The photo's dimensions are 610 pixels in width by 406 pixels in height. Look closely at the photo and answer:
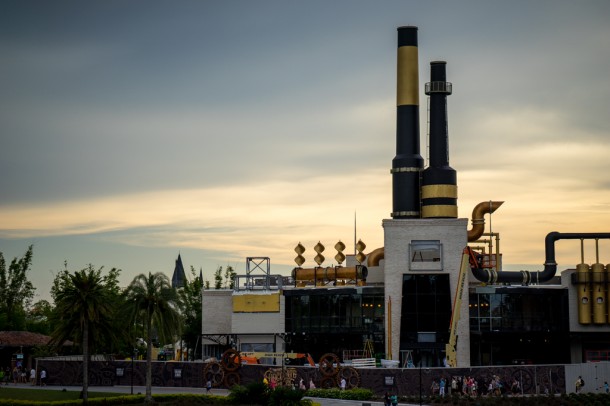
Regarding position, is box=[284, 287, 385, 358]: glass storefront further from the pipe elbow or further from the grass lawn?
the grass lawn

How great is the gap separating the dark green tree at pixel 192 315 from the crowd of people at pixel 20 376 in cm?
2877

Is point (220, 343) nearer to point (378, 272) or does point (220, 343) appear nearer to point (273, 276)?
point (273, 276)

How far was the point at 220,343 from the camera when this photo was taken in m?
124

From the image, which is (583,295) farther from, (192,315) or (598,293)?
(192,315)

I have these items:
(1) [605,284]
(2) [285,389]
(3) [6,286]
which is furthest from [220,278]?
(2) [285,389]

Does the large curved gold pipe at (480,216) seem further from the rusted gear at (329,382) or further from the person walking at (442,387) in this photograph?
the rusted gear at (329,382)

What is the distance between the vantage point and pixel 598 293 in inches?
4496

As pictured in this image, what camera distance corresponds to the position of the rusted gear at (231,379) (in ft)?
321

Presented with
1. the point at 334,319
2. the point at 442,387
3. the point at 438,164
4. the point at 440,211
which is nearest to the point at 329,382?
the point at 442,387

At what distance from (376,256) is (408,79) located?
67.4 feet

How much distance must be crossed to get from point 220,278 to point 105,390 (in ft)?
200

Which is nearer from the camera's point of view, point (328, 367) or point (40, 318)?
point (328, 367)

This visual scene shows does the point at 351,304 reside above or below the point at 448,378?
above

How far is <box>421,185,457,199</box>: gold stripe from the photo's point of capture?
117 meters
